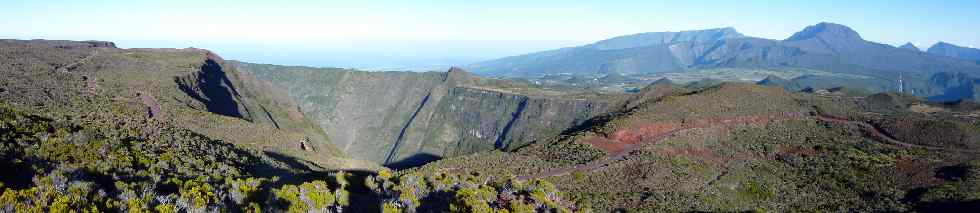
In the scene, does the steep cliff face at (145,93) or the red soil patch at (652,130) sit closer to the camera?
the steep cliff face at (145,93)

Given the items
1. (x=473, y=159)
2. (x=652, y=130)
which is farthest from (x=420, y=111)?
(x=652, y=130)

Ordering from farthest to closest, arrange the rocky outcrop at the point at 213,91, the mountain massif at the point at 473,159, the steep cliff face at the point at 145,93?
the rocky outcrop at the point at 213,91
the steep cliff face at the point at 145,93
the mountain massif at the point at 473,159

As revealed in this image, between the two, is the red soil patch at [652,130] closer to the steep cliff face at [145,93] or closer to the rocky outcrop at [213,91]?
the steep cliff face at [145,93]

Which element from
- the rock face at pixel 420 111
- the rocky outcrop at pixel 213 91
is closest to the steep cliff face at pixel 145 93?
the rocky outcrop at pixel 213 91

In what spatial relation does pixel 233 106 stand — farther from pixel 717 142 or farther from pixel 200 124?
pixel 717 142

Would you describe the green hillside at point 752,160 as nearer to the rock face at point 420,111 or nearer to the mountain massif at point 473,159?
the mountain massif at point 473,159

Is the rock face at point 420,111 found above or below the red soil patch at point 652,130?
below

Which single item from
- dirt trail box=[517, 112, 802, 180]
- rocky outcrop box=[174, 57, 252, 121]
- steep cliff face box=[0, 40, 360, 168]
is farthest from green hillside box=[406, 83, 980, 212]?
rocky outcrop box=[174, 57, 252, 121]

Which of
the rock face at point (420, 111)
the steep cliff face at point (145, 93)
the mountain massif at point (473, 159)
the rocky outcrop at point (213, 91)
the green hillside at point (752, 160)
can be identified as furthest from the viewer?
the rock face at point (420, 111)
